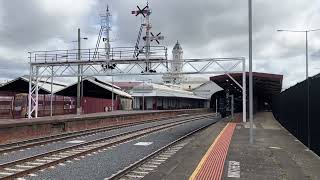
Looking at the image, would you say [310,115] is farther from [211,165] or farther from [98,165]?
[98,165]

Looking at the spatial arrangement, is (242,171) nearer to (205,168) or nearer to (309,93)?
(205,168)

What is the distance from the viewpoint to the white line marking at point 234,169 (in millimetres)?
12516

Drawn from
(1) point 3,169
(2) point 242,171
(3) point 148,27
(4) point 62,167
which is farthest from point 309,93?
(3) point 148,27

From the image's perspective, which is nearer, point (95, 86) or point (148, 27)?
point (148, 27)

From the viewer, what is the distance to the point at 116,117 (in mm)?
44094

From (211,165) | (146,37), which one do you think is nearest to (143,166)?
(211,165)

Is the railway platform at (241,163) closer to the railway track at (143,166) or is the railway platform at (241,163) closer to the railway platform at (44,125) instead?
the railway track at (143,166)

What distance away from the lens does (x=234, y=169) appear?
44.5 feet

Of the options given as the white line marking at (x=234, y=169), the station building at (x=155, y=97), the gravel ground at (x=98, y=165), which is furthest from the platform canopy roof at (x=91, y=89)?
the white line marking at (x=234, y=169)

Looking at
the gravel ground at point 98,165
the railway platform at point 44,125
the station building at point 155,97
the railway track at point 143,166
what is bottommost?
the gravel ground at point 98,165

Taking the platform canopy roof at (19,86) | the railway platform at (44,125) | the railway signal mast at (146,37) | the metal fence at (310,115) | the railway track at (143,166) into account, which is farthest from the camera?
the platform canopy roof at (19,86)

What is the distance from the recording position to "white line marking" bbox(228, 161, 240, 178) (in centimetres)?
1252

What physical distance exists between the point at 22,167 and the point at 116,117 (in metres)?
30.1

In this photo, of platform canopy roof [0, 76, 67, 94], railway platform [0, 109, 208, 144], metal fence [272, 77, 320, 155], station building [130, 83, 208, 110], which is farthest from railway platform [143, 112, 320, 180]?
station building [130, 83, 208, 110]
